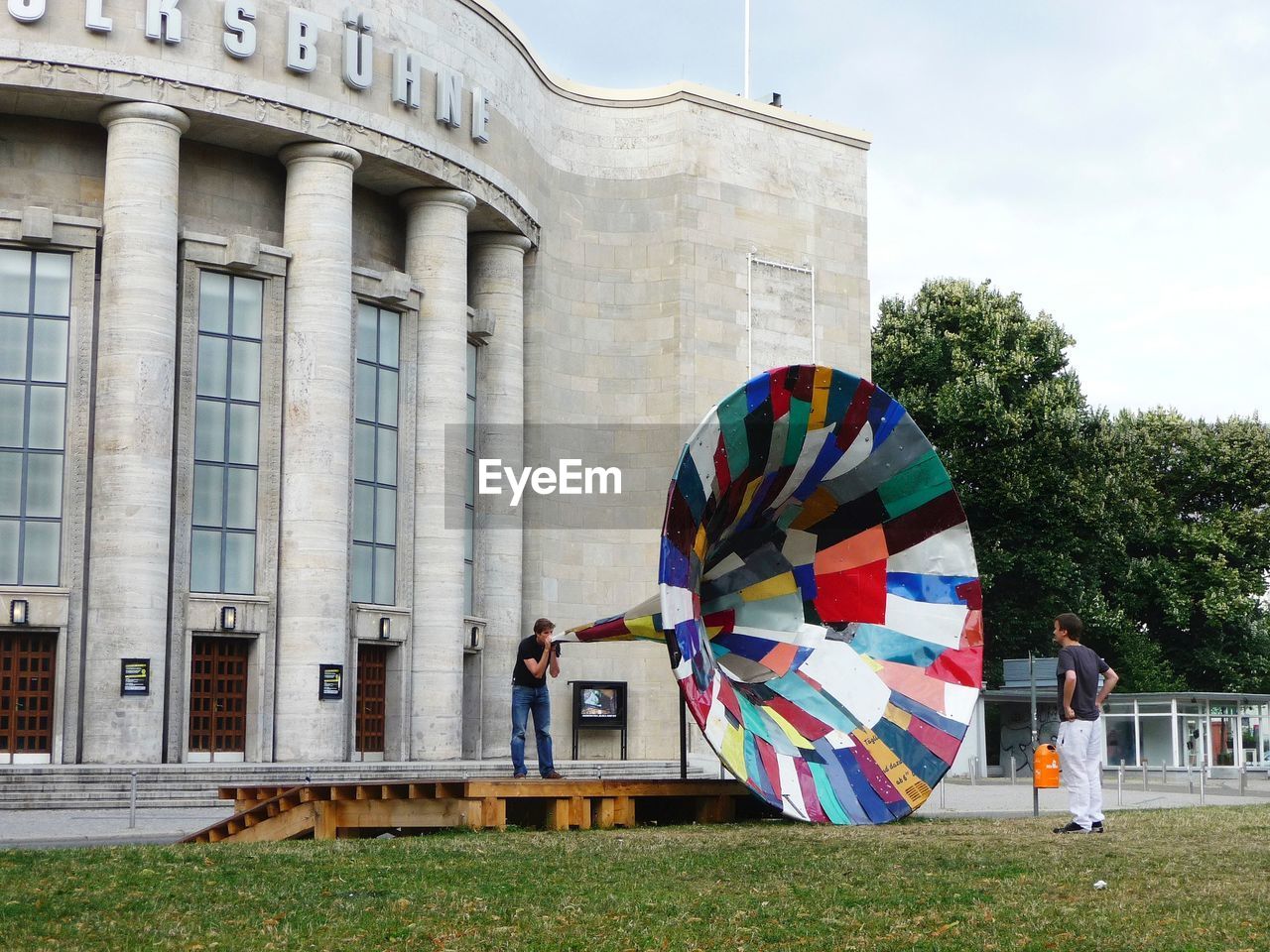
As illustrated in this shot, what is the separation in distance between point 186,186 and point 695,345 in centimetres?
1355

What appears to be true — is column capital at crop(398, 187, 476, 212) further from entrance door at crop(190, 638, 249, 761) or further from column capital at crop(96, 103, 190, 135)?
entrance door at crop(190, 638, 249, 761)

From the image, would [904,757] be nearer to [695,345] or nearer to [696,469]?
[696,469]

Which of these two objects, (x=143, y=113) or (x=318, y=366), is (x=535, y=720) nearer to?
(x=318, y=366)

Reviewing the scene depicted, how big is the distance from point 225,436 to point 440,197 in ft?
24.8

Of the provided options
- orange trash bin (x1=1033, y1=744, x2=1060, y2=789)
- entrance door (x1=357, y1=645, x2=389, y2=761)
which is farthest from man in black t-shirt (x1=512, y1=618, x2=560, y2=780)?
entrance door (x1=357, y1=645, x2=389, y2=761)

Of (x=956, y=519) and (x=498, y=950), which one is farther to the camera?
(x=956, y=519)

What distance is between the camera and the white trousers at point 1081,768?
14320 millimetres

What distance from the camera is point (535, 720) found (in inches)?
667

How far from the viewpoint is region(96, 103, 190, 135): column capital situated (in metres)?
31.0

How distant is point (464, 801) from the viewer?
14.9m

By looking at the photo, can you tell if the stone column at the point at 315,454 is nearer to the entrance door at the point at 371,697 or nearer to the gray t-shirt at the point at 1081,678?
the entrance door at the point at 371,697

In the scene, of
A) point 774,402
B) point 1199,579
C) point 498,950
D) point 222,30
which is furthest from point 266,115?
point 1199,579

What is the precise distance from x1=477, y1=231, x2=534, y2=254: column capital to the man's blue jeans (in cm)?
2251

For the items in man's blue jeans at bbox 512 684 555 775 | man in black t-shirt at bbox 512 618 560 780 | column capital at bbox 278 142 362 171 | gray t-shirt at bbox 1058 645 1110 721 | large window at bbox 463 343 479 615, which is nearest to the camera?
gray t-shirt at bbox 1058 645 1110 721
